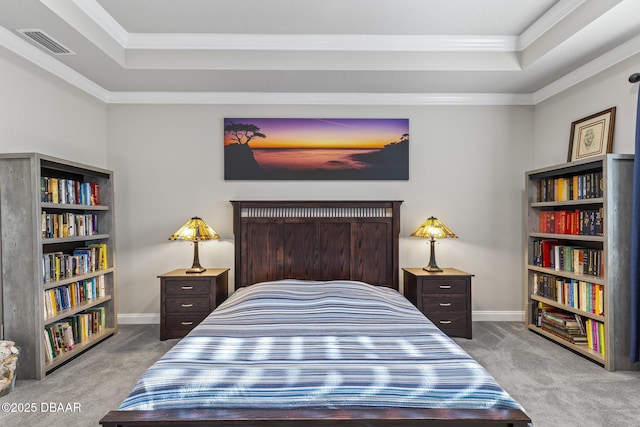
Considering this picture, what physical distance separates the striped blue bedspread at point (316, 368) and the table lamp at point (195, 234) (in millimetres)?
1156

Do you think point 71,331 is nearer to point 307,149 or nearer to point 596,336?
point 307,149

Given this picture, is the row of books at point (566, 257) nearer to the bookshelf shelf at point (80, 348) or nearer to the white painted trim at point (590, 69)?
the white painted trim at point (590, 69)

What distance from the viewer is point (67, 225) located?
3082mm

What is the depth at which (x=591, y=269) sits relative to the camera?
307 centimetres

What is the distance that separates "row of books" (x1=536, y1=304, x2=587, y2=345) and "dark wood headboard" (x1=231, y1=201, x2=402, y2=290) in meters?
1.46

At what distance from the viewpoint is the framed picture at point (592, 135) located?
311 centimetres

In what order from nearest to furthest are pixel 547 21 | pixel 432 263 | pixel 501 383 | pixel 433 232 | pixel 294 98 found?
pixel 501 383
pixel 547 21
pixel 433 232
pixel 432 263
pixel 294 98

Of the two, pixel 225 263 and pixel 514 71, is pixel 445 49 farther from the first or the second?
pixel 225 263

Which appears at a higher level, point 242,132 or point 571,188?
point 242,132

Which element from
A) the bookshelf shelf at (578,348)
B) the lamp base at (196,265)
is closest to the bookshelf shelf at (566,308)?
the bookshelf shelf at (578,348)

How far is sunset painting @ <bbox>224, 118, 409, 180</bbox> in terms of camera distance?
394 centimetres

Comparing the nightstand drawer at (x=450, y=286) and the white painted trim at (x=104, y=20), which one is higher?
the white painted trim at (x=104, y=20)

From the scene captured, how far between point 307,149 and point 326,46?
3.48 feet

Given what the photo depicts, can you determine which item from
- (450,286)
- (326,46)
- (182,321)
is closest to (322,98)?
(326,46)
